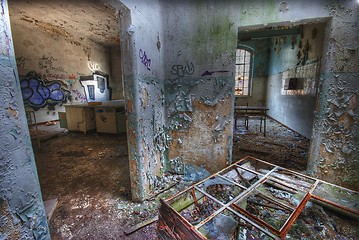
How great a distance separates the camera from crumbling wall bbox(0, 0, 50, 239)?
898 mm

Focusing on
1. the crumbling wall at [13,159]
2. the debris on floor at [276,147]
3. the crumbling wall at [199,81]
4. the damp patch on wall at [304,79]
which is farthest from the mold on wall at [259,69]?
the crumbling wall at [13,159]

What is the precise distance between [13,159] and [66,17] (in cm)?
568

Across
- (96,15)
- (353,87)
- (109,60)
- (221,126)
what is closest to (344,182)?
(353,87)

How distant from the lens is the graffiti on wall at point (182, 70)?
7.59 ft

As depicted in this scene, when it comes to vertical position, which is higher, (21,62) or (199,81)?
(21,62)

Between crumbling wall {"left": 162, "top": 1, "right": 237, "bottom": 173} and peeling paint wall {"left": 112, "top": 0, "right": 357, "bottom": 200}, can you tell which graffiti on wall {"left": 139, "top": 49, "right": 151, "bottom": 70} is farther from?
crumbling wall {"left": 162, "top": 1, "right": 237, "bottom": 173}

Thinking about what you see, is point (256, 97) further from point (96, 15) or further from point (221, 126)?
point (96, 15)

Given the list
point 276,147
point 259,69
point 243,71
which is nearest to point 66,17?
point 276,147

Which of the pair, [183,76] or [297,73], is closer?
[183,76]

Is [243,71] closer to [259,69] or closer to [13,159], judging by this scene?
[259,69]

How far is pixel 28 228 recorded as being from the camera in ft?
3.54

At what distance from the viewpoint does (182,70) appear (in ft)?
7.67

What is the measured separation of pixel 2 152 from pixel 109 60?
9949mm

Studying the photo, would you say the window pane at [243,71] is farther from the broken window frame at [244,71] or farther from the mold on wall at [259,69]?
the mold on wall at [259,69]
